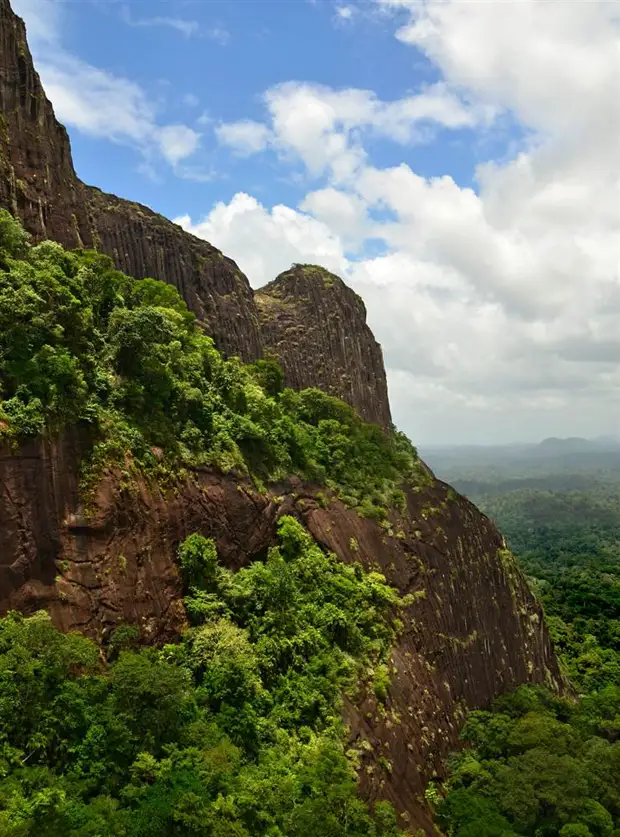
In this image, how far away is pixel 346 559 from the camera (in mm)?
29047

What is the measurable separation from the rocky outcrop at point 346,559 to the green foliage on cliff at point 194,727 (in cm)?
121

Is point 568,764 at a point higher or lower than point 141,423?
lower

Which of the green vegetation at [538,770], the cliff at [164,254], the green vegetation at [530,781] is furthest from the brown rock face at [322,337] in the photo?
the green vegetation at [530,781]

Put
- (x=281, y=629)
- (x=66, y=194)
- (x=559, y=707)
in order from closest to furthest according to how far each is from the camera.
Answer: (x=281, y=629)
(x=66, y=194)
(x=559, y=707)

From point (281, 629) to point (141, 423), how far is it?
995 centimetres

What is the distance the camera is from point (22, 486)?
1773cm

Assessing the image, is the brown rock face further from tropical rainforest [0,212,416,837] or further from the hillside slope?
tropical rainforest [0,212,416,837]

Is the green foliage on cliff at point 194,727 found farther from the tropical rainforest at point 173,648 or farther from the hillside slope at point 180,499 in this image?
the hillside slope at point 180,499

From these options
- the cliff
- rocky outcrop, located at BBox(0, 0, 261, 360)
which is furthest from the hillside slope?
the cliff

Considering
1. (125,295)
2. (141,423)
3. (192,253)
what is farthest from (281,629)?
(192,253)

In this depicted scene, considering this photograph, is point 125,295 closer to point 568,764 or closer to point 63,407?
point 63,407

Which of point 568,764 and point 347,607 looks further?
point 347,607

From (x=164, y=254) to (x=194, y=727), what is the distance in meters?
37.6

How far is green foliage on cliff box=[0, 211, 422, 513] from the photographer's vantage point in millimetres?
19078
